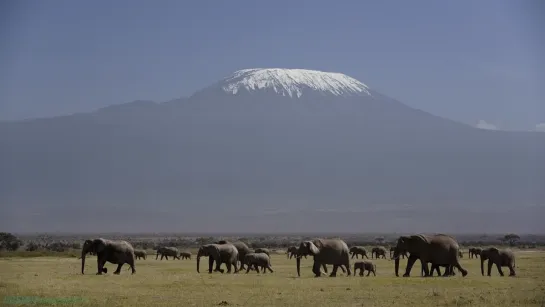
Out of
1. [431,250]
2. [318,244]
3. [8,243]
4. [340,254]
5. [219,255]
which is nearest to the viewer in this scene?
[431,250]

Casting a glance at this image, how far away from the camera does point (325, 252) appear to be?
4541 cm

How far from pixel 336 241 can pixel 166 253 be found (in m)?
36.1

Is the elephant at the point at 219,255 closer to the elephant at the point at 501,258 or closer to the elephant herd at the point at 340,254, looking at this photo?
the elephant herd at the point at 340,254

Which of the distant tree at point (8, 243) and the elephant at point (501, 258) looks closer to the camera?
the elephant at point (501, 258)

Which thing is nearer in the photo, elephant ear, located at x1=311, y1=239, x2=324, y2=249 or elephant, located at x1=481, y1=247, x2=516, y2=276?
elephant, located at x1=481, y1=247, x2=516, y2=276

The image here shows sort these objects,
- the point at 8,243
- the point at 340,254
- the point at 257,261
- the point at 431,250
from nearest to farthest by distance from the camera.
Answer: the point at 431,250 < the point at 340,254 < the point at 257,261 < the point at 8,243

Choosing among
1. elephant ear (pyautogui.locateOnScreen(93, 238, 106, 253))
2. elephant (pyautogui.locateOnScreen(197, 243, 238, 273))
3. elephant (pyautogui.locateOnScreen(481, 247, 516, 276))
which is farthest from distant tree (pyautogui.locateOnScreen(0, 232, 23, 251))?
elephant (pyautogui.locateOnScreen(481, 247, 516, 276))

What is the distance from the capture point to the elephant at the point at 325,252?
4438 cm

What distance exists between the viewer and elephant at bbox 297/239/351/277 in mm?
44375

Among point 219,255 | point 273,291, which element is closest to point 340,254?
point 219,255

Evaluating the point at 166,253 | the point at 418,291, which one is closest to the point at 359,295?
the point at 418,291

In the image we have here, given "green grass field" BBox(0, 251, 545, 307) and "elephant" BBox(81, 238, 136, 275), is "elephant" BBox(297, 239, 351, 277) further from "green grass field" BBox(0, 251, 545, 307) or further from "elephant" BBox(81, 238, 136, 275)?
"elephant" BBox(81, 238, 136, 275)

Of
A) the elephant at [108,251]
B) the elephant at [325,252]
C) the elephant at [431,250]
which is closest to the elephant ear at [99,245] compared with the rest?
the elephant at [108,251]

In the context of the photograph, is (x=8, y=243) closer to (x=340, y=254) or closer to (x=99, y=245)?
(x=99, y=245)
